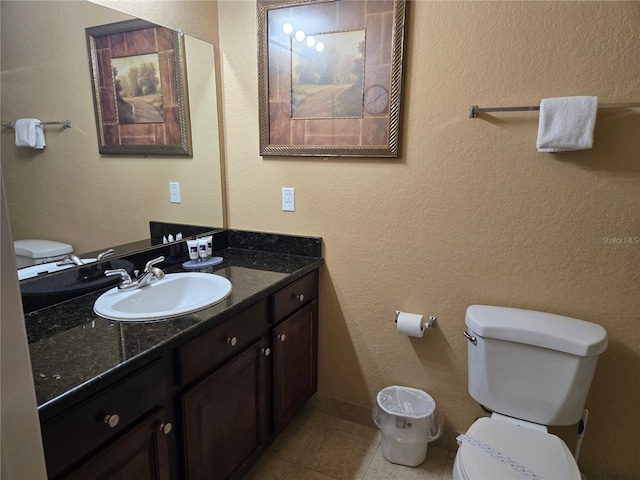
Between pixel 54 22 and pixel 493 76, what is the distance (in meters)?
1.61

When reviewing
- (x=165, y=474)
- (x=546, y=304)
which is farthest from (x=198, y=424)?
(x=546, y=304)

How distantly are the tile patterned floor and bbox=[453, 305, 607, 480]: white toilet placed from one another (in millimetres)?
473

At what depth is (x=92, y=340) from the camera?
112 cm

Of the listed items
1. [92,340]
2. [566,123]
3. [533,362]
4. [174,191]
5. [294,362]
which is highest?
[566,123]

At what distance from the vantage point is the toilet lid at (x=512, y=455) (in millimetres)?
1204

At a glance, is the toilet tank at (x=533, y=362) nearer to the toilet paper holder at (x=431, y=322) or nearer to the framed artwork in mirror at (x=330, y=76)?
the toilet paper holder at (x=431, y=322)

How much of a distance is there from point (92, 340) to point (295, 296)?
886 mm

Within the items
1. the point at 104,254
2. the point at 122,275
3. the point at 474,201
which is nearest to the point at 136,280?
the point at 122,275

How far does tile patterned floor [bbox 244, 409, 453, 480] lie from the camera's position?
5.78 feet

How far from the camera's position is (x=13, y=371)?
0.47 meters

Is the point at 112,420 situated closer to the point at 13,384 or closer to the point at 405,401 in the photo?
the point at 13,384

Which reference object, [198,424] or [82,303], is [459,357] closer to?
[198,424]

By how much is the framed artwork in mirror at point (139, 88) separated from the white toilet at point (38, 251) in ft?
1.34

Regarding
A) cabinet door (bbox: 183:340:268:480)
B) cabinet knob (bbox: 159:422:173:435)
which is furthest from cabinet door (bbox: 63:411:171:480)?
cabinet door (bbox: 183:340:268:480)
